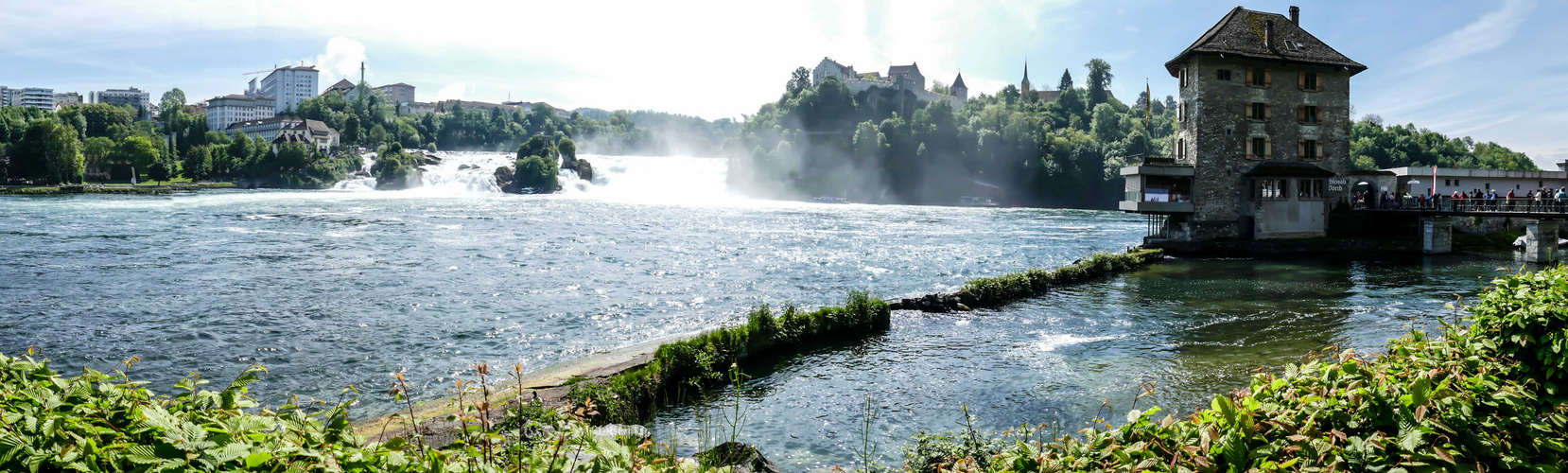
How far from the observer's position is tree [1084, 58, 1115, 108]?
15800cm

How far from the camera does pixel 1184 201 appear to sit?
4772 cm

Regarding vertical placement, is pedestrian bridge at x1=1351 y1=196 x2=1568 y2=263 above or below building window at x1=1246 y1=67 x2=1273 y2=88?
below

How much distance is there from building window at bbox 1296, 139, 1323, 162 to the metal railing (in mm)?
4095

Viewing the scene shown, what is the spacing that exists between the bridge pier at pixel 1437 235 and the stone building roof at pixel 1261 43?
982cm

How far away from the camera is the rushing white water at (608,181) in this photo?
4749 inches

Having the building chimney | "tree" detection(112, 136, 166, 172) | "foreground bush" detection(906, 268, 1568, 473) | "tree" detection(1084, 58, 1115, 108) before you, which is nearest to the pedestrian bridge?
the building chimney

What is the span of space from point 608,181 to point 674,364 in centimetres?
11572

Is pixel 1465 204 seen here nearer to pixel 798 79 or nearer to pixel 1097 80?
pixel 1097 80

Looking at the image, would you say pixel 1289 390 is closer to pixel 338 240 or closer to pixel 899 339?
pixel 899 339

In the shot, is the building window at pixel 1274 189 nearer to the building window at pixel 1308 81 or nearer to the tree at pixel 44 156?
the building window at pixel 1308 81

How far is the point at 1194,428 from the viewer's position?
5113mm

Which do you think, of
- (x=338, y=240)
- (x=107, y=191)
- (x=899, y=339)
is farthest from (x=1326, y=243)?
(x=107, y=191)

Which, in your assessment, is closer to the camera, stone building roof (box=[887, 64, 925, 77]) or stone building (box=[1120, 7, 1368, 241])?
stone building (box=[1120, 7, 1368, 241])

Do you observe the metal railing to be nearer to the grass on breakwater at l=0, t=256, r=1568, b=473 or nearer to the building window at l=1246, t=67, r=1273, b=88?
the building window at l=1246, t=67, r=1273, b=88
